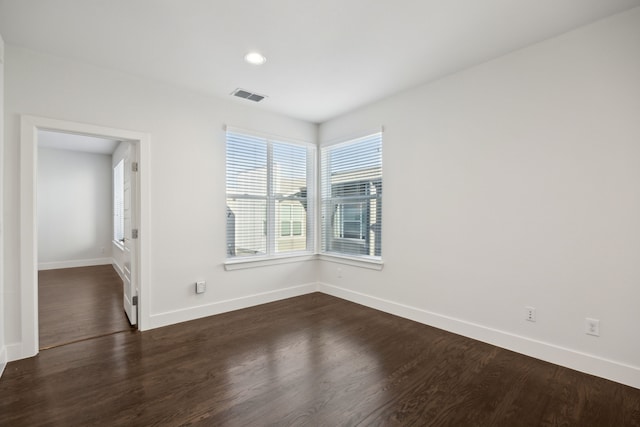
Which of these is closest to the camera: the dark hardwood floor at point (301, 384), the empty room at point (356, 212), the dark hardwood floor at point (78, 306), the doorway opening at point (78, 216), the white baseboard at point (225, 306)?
the dark hardwood floor at point (301, 384)

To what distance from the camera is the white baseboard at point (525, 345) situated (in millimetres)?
2223

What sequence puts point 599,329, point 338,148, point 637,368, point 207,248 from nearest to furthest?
1. point 637,368
2. point 599,329
3. point 207,248
4. point 338,148

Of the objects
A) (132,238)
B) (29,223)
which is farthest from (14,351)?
(132,238)

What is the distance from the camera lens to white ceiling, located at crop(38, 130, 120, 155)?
569 cm

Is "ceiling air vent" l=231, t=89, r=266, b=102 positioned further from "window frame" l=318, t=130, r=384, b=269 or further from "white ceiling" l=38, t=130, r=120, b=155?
"white ceiling" l=38, t=130, r=120, b=155

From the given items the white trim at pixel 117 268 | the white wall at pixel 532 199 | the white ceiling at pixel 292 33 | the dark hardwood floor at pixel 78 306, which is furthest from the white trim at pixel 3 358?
the white wall at pixel 532 199

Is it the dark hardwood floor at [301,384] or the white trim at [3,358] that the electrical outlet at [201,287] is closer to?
the dark hardwood floor at [301,384]

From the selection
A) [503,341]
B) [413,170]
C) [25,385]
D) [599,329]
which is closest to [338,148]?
[413,170]

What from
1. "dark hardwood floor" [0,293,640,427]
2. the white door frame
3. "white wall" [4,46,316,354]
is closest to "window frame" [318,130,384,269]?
"white wall" [4,46,316,354]

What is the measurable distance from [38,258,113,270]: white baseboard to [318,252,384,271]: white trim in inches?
229

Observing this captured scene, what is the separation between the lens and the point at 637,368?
2.15 metres

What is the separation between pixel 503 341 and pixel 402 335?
899 mm

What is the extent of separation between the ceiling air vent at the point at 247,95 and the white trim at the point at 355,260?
239 centimetres

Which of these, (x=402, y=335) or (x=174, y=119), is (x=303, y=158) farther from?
(x=402, y=335)
